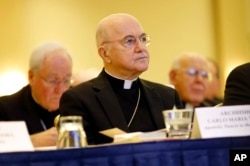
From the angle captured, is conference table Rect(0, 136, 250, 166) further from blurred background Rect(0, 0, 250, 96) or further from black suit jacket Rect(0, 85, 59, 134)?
blurred background Rect(0, 0, 250, 96)

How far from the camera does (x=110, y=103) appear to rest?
9.16 feet

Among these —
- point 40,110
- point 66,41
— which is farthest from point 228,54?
point 40,110

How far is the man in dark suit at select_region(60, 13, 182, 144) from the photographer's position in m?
2.73

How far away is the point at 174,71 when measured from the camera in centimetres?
495

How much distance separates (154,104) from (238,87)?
600mm

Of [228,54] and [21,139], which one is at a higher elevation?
[228,54]

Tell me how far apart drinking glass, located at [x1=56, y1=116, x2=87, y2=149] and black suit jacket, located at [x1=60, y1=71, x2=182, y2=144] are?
2.82ft

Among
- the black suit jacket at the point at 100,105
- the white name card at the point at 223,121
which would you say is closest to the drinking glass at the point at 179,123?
the white name card at the point at 223,121

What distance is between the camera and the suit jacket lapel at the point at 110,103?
271cm

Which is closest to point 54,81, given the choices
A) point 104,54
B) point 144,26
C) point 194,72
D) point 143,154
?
point 104,54

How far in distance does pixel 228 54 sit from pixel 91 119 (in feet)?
17.0

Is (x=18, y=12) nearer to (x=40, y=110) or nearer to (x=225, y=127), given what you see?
(x=40, y=110)

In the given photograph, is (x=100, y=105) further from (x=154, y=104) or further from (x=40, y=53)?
(x=40, y=53)

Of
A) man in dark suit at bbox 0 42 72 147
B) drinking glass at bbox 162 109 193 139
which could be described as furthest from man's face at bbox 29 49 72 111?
drinking glass at bbox 162 109 193 139
